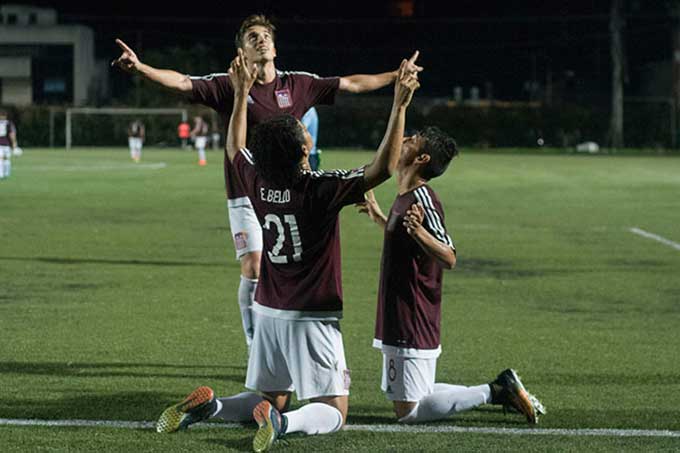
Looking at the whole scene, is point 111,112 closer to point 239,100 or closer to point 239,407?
point 239,100

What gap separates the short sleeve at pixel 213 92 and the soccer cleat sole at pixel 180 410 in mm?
2469

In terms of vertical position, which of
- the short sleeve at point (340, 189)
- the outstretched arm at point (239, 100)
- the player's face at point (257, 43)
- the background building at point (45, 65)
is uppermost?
the background building at point (45, 65)

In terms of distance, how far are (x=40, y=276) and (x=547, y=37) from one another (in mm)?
85450

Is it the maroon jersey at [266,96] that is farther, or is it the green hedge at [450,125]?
the green hedge at [450,125]

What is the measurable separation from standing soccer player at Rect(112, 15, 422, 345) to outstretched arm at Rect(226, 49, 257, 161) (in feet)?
3.39

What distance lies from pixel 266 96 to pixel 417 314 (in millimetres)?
2147

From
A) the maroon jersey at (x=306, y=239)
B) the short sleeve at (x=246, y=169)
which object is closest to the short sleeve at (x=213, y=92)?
the short sleeve at (x=246, y=169)

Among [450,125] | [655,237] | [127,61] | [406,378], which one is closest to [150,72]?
[127,61]

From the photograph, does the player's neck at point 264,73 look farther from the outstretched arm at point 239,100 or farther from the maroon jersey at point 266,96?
the outstretched arm at point 239,100

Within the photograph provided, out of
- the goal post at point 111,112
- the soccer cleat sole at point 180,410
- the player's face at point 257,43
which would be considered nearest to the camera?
the soccer cleat sole at point 180,410

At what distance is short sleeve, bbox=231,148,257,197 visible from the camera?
681cm

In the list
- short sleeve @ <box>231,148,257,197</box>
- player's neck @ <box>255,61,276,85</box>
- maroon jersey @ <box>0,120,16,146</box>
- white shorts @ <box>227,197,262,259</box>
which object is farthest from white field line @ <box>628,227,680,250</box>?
maroon jersey @ <box>0,120,16,146</box>

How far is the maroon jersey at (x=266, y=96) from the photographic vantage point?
853 cm

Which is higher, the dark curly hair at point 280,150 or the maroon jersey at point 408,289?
the dark curly hair at point 280,150
